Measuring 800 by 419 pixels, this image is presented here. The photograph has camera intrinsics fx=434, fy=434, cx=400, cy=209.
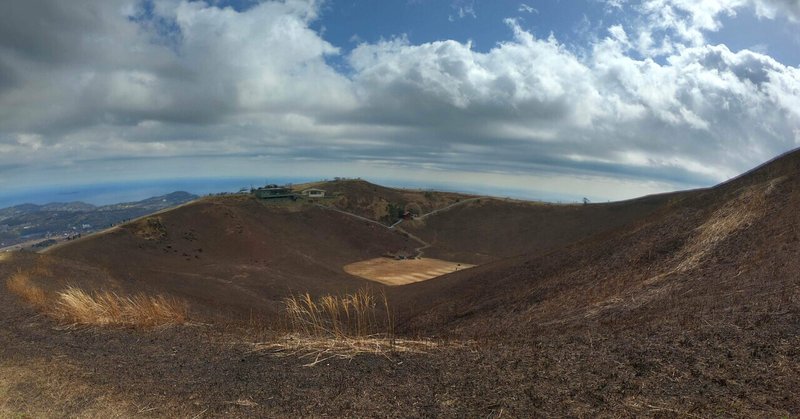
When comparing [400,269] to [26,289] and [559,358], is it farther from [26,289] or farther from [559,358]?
[559,358]

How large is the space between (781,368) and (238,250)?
58599 mm

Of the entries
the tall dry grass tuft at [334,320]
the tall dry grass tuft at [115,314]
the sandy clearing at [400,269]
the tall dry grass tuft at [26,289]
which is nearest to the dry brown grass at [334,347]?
the tall dry grass tuft at [334,320]

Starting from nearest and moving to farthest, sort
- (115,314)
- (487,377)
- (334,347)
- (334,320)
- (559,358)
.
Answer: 1. (487,377)
2. (559,358)
3. (334,347)
4. (334,320)
5. (115,314)

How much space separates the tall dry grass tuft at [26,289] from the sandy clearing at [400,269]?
115ft

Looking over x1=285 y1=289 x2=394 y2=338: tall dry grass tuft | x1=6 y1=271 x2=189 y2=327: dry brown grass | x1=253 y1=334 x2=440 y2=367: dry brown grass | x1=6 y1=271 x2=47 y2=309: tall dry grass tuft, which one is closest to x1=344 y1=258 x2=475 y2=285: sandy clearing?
x1=285 y1=289 x2=394 y2=338: tall dry grass tuft

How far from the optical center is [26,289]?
59.6 feet

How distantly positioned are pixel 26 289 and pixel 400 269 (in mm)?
45876

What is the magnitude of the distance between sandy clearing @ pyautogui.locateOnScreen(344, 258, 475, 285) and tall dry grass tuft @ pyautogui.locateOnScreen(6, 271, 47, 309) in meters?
35.0

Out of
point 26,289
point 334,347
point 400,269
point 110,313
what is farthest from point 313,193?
point 334,347

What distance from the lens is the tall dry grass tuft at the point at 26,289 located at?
634 inches

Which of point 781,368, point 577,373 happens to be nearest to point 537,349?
point 577,373

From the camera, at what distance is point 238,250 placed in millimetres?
58250

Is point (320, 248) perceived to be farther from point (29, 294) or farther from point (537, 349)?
point (537, 349)

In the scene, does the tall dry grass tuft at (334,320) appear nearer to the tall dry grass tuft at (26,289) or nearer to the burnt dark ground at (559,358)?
the burnt dark ground at (559,358)
